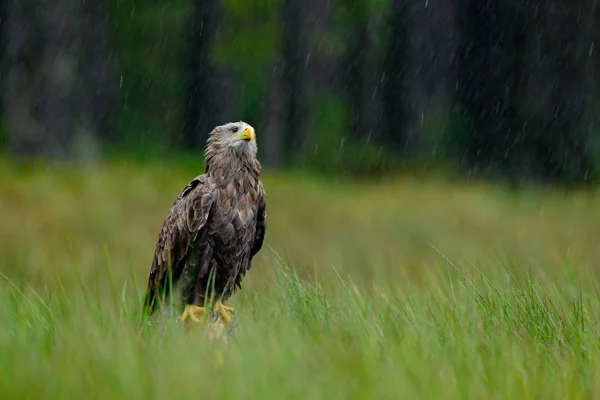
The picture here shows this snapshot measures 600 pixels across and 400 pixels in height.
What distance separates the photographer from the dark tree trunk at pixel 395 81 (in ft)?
81.0

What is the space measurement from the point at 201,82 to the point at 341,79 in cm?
584

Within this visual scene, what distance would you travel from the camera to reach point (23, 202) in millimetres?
11406

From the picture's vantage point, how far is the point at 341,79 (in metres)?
29.0

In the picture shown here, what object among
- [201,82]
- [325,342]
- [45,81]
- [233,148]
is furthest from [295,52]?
[325,342]

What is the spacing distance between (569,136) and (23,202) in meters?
9.90

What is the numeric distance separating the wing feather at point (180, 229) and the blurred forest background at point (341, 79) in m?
9.50

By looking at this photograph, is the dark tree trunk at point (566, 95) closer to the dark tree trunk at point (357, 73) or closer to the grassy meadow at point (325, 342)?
the dark tree trunk at point (357, 73)

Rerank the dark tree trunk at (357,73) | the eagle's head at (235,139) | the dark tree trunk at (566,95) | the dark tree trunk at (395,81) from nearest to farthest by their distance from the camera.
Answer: the eagle's head at (235,139), the dark tree trunk at (566,95), the dark tree trunk at (395,81), the dark tree trunk at (357,73)

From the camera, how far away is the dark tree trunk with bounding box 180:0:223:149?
22.4m

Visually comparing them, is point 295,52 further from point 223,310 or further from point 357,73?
point 223,310

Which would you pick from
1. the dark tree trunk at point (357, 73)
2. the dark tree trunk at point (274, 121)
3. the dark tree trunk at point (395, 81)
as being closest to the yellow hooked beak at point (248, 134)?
the dark tree trunk at point (274, 121)

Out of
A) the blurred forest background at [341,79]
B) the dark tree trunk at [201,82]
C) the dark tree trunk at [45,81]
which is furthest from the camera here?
the dark tree trunk at [201,82]

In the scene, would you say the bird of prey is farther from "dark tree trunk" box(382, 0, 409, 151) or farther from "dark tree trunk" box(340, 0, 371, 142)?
"dark tree trunk" box(340, 0, 371, 142)

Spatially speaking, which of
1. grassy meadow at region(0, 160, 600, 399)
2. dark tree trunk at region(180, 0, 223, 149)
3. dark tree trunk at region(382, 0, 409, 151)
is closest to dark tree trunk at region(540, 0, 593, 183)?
dark tree trunk at region(382, 0, 409, 151)
